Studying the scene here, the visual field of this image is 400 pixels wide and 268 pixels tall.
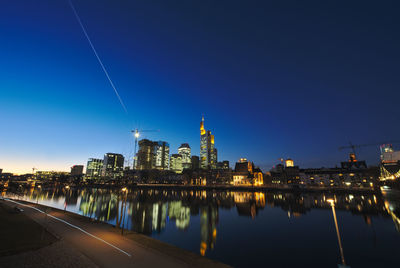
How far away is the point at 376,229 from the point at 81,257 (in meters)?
44.1

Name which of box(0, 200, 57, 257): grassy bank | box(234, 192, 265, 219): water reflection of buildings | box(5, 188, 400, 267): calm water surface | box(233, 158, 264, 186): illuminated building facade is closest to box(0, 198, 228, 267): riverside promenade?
box(0, 200, 57, 257): grassy bank

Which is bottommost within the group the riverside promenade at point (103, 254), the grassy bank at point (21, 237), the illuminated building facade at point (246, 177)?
the riverside promenade at point (103, 254)

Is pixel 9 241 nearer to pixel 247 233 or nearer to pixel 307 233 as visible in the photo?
pixel 247 233

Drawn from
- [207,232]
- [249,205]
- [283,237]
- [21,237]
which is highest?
[21,237]

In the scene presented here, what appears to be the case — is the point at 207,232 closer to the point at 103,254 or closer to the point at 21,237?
the point at 103,254

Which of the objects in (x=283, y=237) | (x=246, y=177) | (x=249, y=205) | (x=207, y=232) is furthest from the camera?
(x=246, y=177)

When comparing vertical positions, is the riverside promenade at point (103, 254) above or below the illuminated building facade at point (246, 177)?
below

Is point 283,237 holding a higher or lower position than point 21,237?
lower

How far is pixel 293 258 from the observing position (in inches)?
824

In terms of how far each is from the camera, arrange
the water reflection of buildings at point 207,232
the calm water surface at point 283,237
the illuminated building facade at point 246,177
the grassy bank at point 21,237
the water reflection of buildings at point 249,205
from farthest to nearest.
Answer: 1. the illuminated building facade at point 246,177
2. the water reflection of buildings at point 249,205
3. the water reflection of buildings at point 207,232
4. the calm water surface at point 283,237
5. the grassy bank at point 21,237

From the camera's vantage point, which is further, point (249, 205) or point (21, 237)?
point (249, 205)

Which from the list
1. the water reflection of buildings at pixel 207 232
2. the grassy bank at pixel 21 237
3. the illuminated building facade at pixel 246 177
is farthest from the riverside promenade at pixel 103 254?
the illuminated building facade at pixel 246 177

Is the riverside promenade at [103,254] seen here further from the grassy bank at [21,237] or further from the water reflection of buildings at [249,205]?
the water reflection of buildings at [249,205]

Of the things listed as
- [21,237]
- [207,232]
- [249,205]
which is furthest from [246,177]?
[21,237]
